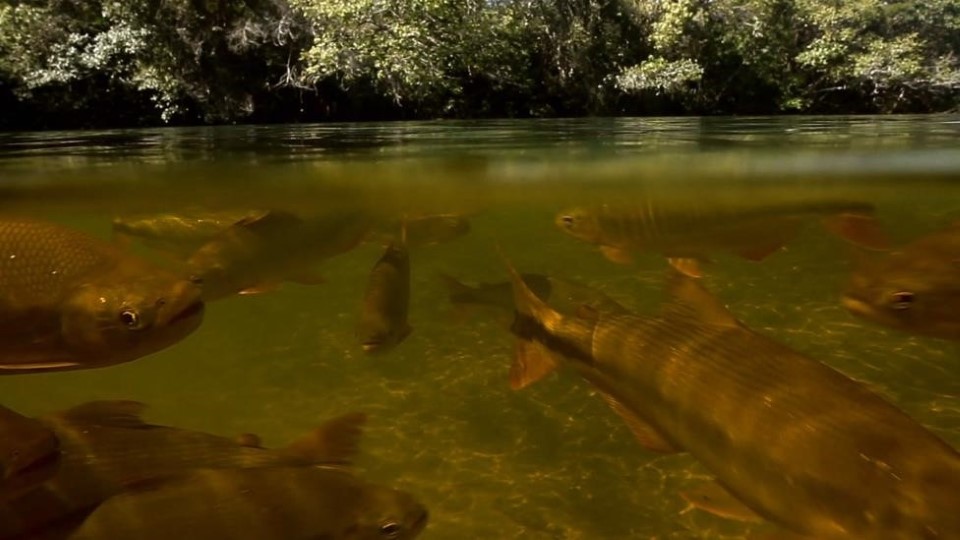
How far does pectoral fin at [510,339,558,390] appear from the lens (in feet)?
13.1

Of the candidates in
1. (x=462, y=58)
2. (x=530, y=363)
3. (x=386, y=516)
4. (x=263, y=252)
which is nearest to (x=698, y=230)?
(x=530, y=363)

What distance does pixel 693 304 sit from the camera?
3324 mm

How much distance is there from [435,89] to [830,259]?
13463 millimetres

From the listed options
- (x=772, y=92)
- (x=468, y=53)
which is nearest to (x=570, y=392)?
(x=468, y=53)

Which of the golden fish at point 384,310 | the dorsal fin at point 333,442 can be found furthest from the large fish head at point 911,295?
the golden fish at point 384,310

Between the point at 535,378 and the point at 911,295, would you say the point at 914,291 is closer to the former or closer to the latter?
the point at 911,295

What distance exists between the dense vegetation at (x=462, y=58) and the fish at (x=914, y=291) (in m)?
21.2

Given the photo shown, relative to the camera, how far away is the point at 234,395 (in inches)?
426

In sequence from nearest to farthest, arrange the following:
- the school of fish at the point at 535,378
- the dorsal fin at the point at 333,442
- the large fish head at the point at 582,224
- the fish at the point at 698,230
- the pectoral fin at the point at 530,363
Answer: the school of fish at the point at 535,378
the dorsal fin at the point at 333,442
the pectoral fin at the point at 530,363
the fish at the point at 698,230
the large fish head at the point at 582,224

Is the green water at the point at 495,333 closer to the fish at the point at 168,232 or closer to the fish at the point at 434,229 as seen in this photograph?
the fish at the point at 434,229

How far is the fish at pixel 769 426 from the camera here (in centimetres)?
251

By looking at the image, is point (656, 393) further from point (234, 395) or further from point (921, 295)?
point (234, 395)

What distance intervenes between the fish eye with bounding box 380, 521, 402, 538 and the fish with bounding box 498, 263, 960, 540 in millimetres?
1087

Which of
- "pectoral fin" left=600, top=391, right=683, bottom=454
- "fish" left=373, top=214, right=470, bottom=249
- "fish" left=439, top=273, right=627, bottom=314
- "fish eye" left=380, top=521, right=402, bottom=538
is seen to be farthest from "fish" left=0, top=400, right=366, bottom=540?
"fish" left=373, top=214, right=470, bottom=249
